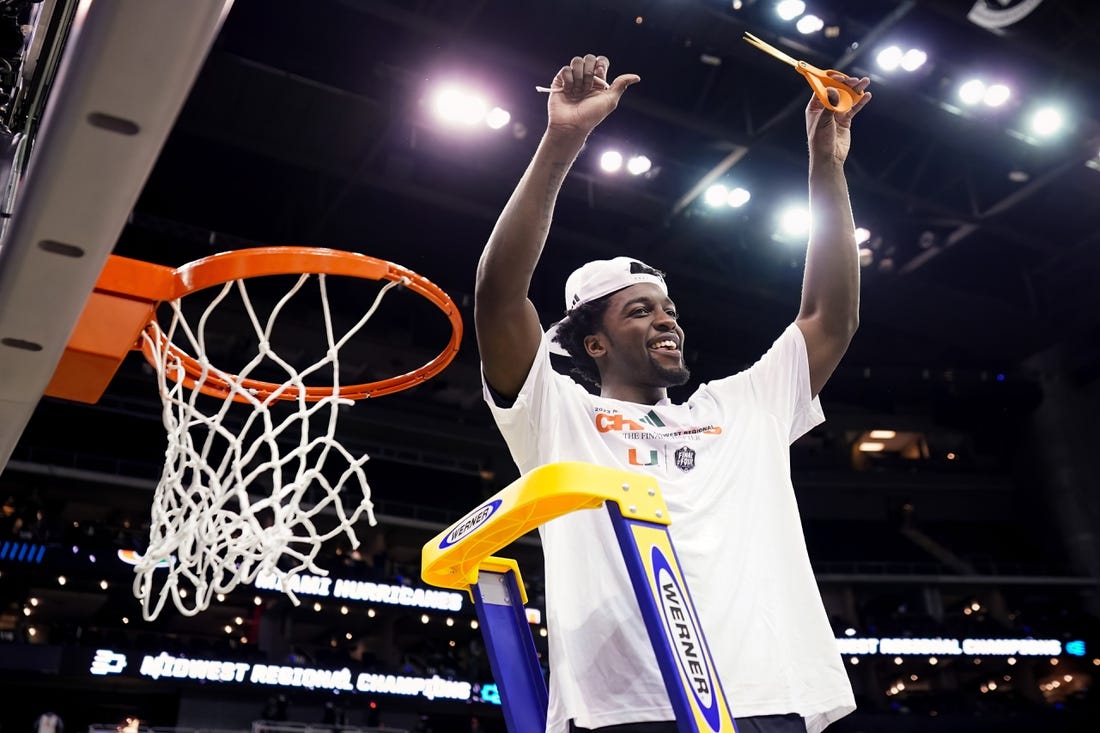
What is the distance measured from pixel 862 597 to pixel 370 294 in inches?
514

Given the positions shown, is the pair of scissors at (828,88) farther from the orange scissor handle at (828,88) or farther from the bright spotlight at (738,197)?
the bright spotlight at (738,197)

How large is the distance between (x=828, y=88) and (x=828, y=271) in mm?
517

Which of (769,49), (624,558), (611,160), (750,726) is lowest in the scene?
(750,726)

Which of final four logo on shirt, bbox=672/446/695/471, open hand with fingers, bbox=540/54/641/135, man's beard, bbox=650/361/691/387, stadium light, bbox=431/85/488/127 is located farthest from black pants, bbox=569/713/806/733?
stadium light, bbox=431/85/488/127

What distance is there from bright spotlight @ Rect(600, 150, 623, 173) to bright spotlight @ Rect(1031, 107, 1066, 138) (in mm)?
5504

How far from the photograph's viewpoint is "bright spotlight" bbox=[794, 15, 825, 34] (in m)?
11.2

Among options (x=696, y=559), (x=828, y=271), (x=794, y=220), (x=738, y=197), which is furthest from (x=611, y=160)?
(x=696, y=559)

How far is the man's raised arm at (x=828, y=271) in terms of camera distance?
2289mm

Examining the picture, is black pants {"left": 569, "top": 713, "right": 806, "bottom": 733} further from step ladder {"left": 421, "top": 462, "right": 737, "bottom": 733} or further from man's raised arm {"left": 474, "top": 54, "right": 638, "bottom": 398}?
man's raised arm {"left": 474, "top": 54, "right": 638, "bottom": 398}

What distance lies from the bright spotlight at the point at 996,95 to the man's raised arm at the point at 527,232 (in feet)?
40.1

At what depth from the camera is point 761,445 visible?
201 cm

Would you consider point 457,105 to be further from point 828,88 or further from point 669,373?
point 669,373

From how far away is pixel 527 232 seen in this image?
5.90ft

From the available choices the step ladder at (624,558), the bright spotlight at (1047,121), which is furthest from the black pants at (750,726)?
the bright spotlight at (1047,121)
